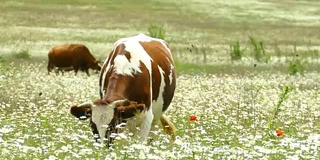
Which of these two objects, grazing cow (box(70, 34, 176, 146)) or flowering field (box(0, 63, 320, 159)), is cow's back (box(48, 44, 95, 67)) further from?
grazing cow (box(70, 34, 176, 146))

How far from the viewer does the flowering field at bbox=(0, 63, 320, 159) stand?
851 centimetres

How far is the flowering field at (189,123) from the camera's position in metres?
8.51

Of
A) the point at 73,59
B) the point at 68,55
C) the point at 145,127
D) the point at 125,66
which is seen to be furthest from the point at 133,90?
the point at 68,55

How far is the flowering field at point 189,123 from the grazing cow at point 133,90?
0.39 meters

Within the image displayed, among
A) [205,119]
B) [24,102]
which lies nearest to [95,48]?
[24,102]

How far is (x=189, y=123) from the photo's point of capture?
43.0 feet

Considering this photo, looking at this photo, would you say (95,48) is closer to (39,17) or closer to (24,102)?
(39,17)

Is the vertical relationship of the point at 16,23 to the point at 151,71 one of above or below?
below

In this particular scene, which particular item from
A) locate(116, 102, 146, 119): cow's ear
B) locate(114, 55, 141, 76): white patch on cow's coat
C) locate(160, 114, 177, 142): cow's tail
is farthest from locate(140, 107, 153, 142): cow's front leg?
locate(160, 114, 177, 142): cow's tail

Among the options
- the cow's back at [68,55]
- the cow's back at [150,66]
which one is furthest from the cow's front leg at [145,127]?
the cow's back at [68,55]

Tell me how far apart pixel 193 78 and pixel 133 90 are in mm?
13893

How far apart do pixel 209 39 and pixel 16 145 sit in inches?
1581

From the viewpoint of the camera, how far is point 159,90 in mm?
13320

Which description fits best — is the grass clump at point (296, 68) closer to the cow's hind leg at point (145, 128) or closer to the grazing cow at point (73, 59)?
the grazing cow at point (73, 59)
